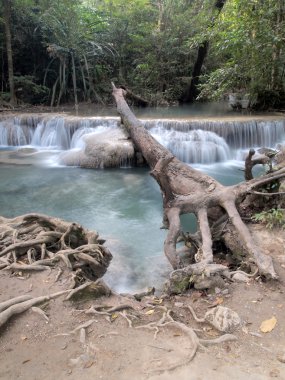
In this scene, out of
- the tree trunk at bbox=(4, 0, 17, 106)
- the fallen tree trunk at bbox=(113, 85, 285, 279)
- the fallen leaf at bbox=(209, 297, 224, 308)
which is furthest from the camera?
the tree trunk at bbox=(4, 0, 17, 106)

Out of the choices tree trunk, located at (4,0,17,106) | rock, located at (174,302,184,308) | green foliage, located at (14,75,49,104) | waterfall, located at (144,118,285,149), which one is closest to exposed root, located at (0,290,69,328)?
rock, located at (174,302,184,308)

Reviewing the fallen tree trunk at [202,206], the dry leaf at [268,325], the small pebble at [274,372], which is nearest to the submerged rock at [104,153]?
the fallen tree trunk at [202,206]

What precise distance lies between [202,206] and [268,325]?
82.2 inches

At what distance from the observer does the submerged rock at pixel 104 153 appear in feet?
35.4

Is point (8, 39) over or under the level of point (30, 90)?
over

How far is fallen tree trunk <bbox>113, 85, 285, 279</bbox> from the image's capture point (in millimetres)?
3980

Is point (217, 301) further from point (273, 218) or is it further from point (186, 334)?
point (273, 218)

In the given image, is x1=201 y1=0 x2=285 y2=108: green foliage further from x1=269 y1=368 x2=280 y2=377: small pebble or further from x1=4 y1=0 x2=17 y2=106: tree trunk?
x1=269 y1=368 x2=280 y2=377: small pebble

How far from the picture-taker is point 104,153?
35.5 ft

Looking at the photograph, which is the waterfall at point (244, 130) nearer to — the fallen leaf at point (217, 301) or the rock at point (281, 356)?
the fallen leaf at point (217, 301)

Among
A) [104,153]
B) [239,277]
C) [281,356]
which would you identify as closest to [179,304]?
[239,277]

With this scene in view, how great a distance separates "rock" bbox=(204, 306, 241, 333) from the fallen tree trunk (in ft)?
1.71

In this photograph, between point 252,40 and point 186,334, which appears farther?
point 252,40

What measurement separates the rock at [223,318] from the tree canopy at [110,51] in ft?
36.2
